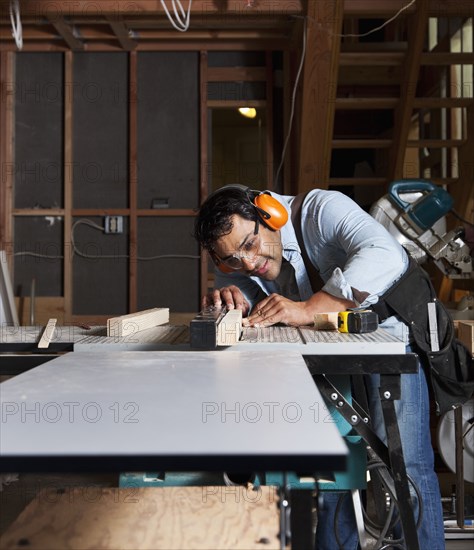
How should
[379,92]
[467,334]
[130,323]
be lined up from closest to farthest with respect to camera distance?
[130,323] < [467,334] < [379,92]

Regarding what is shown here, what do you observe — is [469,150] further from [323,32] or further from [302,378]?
[302,378]

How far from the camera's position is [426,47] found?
6539 mm

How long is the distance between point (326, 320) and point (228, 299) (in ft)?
1.63

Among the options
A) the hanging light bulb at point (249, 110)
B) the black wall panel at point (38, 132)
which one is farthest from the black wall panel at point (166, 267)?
the hanging light bulb at point (249, 110)

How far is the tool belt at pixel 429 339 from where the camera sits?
2051mm

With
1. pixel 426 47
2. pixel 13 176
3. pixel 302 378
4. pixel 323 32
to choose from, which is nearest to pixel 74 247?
pixel 13 176

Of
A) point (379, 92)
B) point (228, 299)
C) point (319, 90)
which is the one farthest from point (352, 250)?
point (379, 92)

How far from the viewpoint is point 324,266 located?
7.31 ft

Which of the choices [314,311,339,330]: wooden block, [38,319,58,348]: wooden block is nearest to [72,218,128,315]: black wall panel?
[38,319,58,348]: wooden block

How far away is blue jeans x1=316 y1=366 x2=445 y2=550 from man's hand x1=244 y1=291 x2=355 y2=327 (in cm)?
39

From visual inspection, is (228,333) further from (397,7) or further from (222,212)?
(397,7)

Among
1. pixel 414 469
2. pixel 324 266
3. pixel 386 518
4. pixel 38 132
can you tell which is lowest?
pixel 386 518

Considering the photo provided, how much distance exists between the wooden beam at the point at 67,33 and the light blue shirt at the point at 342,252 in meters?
2.98

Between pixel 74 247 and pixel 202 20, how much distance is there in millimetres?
2028
